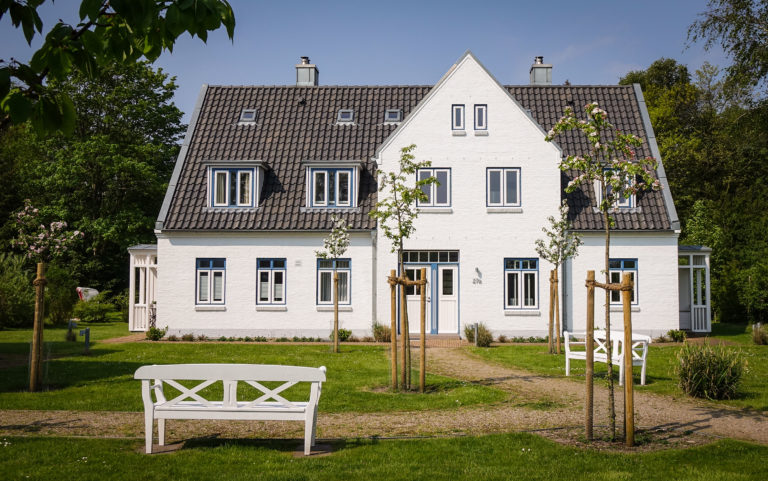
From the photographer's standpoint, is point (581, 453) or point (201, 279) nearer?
point (581, 453)

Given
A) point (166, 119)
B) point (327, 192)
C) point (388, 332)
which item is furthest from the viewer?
point (166, 119)

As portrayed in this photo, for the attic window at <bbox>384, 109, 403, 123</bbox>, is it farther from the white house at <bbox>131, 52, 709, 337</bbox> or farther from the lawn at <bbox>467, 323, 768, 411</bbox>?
the lawn at <bbox>467, 323, 768, 411</bbox>

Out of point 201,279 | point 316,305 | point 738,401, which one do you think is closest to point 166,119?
point 201,279

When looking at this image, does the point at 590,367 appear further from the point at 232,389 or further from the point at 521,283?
the point at 521,283

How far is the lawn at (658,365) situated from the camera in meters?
11.8

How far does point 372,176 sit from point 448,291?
5.18 meters

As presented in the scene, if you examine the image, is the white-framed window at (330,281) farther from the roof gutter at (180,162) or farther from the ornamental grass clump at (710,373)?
the ornamental grass clump at (710,373)

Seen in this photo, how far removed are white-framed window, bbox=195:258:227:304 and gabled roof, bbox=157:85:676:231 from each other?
131 centimetres

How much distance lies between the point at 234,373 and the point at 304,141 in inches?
730

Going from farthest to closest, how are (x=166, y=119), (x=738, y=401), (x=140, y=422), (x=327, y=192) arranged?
(x=166, y=119) → (x=327, y=192) → (x=738, y=401) → (x=140, y=422)

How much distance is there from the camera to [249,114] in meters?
26.7

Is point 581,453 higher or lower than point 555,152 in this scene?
lower

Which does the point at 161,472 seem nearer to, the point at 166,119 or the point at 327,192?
the point at 327,192

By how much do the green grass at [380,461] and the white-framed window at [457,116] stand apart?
54.3 ft
